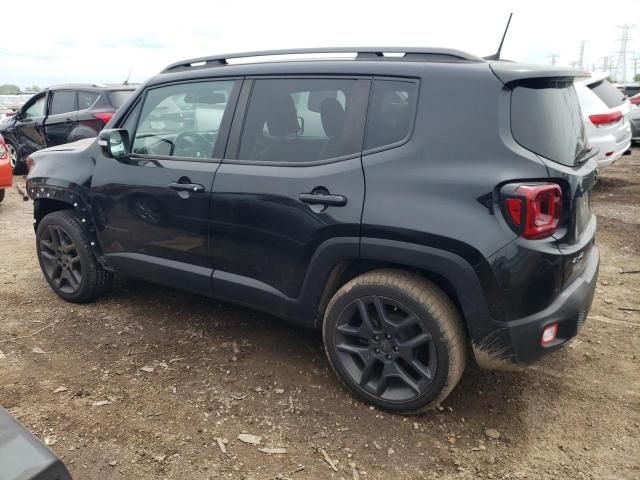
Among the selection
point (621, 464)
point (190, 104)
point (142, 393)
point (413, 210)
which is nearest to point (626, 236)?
point (621, 464)

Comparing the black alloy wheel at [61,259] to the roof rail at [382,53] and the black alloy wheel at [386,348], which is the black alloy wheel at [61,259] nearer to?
the roof rail at [382,53]

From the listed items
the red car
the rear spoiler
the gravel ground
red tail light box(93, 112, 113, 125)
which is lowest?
the gravel ground

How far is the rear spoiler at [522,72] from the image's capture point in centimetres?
238

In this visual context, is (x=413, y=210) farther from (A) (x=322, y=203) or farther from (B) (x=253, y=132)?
(B) (x=253, y=132)

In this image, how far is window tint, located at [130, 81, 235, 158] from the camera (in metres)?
3.23

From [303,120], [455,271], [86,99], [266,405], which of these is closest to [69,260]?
[266,405]

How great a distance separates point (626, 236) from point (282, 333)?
4.05m

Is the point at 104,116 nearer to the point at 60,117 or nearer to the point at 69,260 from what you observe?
the point at 60,117

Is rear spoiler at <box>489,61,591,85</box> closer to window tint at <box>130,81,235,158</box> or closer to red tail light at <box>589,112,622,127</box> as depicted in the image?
window tint at <box>130,81,235,158</box>

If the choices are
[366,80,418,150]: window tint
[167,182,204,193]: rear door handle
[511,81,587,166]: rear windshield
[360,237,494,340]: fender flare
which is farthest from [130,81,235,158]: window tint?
[511,81,587,166]: rear windshield

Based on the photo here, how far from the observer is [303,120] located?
2.89 meters

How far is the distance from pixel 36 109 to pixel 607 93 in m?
9.68

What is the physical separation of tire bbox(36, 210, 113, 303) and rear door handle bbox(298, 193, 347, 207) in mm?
2028

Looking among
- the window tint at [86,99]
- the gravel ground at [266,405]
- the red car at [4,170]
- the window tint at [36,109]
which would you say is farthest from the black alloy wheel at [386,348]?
the window tint at [36,109]
